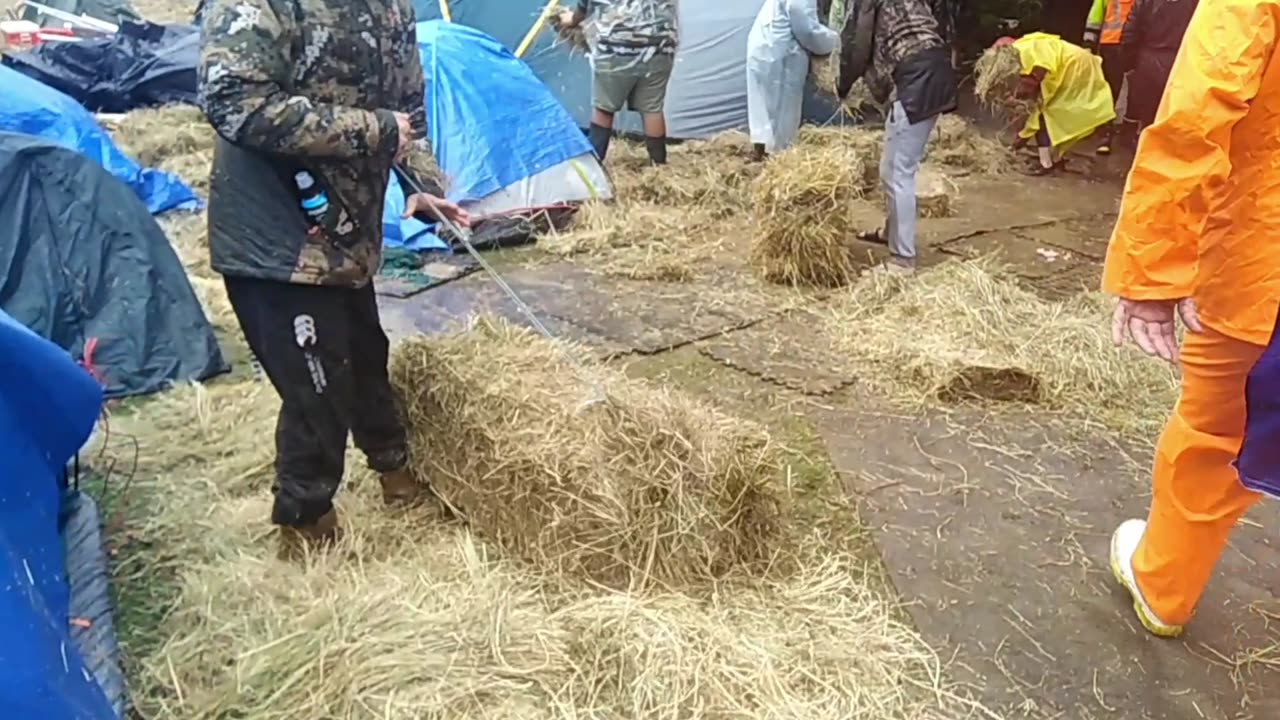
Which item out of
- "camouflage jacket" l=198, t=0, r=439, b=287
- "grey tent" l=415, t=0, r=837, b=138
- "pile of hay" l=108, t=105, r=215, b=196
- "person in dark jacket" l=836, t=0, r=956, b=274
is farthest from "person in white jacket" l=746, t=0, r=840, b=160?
"camouflage jacket" l=198, t=0, r=439, b=287

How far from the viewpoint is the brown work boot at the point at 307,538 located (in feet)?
9.57

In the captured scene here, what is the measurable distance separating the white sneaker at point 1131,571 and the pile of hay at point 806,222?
96.3 inches

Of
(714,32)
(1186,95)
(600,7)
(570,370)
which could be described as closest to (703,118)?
(714,32)

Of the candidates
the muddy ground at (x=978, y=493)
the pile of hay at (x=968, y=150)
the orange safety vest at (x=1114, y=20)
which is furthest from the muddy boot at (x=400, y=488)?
the orange safety vest at (x=1114, y=20)

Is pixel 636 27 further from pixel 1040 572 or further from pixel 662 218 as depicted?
pixel 1040 572

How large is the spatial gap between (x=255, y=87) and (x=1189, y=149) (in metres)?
1.84

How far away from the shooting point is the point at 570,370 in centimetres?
310

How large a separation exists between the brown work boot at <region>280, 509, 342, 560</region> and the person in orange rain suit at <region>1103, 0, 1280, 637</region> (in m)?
1.97

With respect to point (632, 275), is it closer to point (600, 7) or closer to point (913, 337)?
point (913, 337)

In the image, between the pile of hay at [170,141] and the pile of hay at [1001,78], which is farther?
the pile of hay at [1001,78]

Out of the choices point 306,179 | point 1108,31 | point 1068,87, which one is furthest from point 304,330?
point 1108,31

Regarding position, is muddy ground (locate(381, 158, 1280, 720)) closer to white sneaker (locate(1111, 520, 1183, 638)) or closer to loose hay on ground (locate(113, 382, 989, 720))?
white sneaker (locate(1111, 520, 1183, 638))

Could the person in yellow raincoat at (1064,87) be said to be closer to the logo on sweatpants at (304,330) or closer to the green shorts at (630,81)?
the green shorts at (630,81)

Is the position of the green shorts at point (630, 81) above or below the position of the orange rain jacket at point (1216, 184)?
below
